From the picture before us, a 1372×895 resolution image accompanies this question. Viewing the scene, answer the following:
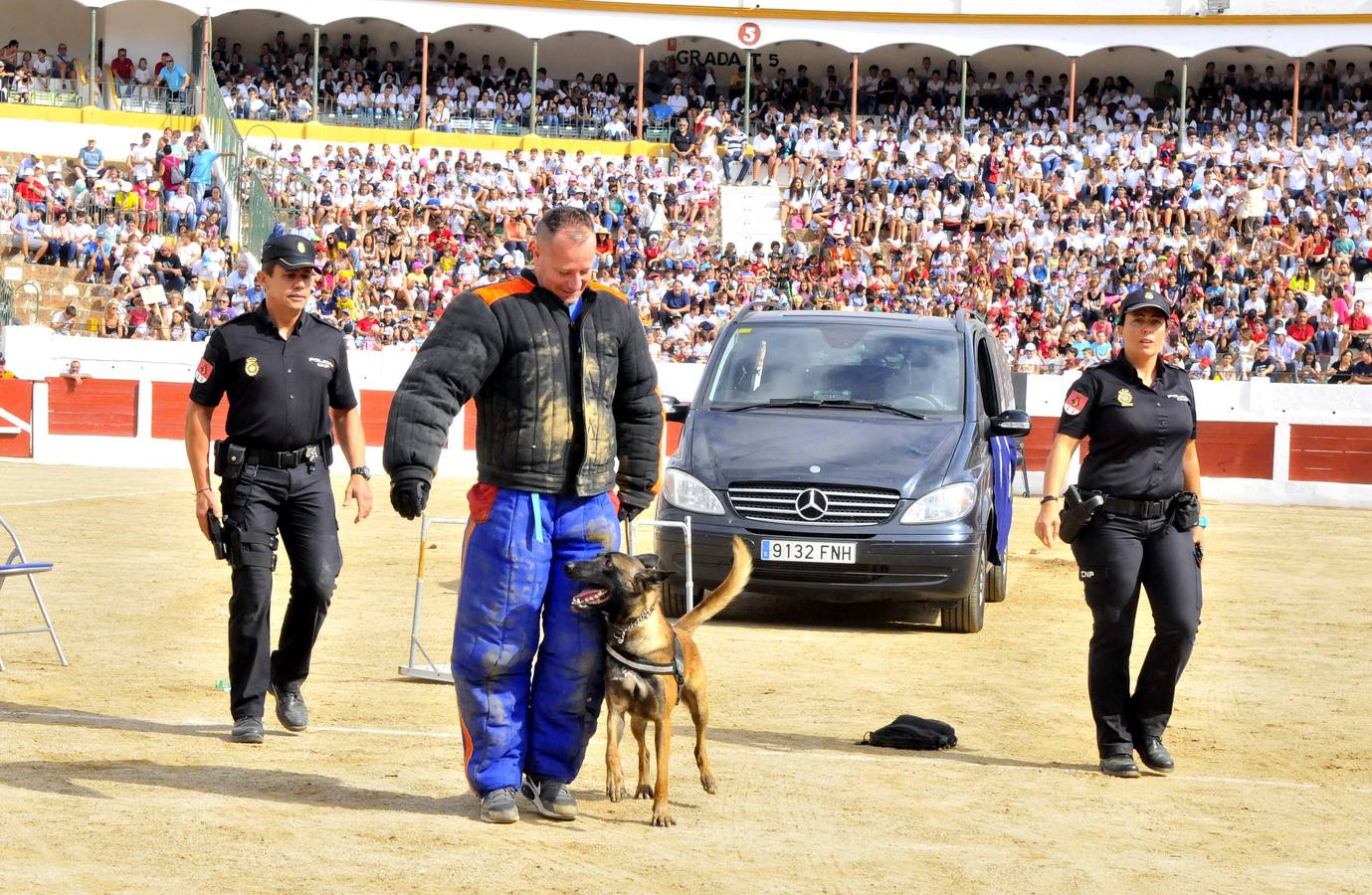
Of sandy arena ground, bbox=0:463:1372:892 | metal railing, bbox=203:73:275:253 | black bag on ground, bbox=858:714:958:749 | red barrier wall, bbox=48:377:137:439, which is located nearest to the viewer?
sandy arena ground, bbox=0:463:1372:892

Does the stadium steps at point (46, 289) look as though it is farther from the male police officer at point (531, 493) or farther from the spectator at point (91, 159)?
the male police officer at point (531, 493)

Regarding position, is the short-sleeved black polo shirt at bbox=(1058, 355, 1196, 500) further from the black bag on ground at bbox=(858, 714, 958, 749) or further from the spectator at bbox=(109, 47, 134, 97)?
the spectator at bbox=(109, 47, 134, 97)

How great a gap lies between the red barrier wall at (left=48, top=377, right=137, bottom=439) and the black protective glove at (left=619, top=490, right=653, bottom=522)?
750 inches

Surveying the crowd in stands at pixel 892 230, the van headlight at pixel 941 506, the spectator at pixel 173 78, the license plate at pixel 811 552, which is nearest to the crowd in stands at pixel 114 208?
the crowd in stands at pixel 892 230

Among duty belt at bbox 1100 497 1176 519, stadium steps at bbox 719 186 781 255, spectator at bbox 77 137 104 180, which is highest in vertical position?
spectator at bbox 77 137 104 180

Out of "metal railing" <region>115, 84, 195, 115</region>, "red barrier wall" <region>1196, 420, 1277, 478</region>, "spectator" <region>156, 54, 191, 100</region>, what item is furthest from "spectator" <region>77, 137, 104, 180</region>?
"red barrier wall" <region>1196, 420, 1277, 478</region>

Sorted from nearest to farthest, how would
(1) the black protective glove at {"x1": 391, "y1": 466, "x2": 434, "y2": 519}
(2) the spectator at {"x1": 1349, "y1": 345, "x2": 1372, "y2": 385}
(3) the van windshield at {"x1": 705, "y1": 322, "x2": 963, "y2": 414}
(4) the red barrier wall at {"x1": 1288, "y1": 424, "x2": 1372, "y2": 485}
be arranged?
1. (1) the black protective glove at {"x1": 391, "y1": 466, "x2": 434, "y2": 519}
2. (3) the van windshield at {"x1": 705, "y1": 322, "x2": 963, "y2": 414}
3. (4) the red barrier wall at {"x1": 1288, "y1": 424, "x2": 1372, "y2": 485}
4. (2) the spectator at {"x1": 1349, "y1": 345, "x2": 1372, "y2": 385}

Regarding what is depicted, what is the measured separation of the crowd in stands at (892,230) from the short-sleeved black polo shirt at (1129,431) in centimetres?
1875

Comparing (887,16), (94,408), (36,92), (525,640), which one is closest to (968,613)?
(525,640)

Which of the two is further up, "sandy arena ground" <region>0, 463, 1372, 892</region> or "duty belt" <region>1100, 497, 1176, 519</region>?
"duty belt" <region>1100, 497, 1176, 519</region>

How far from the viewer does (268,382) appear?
7.45 m

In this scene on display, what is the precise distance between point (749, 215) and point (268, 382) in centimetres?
3011

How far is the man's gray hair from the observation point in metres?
6.10

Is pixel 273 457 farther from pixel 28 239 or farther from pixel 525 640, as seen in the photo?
pixel 28 239
